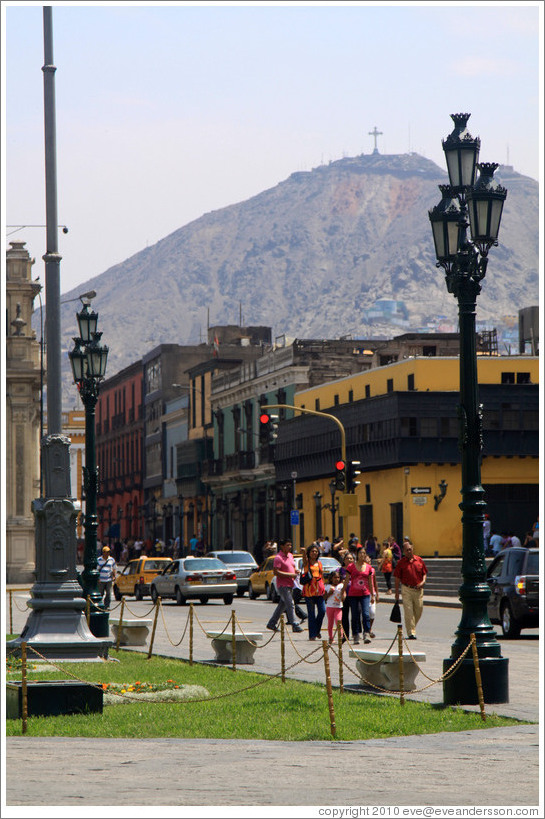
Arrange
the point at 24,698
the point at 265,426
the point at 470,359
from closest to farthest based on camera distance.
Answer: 1. the point at 24,698
2. the point at 470,359
3. the point at 265,426

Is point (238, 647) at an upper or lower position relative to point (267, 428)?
lower

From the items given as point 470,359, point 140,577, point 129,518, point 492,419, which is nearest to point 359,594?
point 470,359

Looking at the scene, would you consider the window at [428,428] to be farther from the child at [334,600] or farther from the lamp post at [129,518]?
the lamp post at [129,518]

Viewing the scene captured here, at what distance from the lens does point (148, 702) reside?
16016mm

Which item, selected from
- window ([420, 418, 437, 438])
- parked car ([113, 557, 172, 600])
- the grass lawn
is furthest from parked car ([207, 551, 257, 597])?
the grass lawn

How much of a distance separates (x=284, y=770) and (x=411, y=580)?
46.4ft

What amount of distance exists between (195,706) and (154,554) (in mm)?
67666

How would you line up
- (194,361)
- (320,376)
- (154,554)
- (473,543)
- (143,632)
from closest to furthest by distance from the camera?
(473,543), (143,632), (320,376), (154,554), (194,361)

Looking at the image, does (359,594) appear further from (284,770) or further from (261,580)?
(261,580)

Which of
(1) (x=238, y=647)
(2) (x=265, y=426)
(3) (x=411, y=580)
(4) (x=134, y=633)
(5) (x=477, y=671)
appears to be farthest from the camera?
(2) (x=265, y=426)

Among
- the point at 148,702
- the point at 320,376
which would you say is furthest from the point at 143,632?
the point at 320,376

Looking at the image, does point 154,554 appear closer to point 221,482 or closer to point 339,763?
point 221,482

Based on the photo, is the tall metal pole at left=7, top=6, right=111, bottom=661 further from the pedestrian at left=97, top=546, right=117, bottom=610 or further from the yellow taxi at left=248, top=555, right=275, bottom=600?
the yellow taxi at left=248, top=555, right=275, bottom=600

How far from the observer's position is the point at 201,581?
1693 inches
